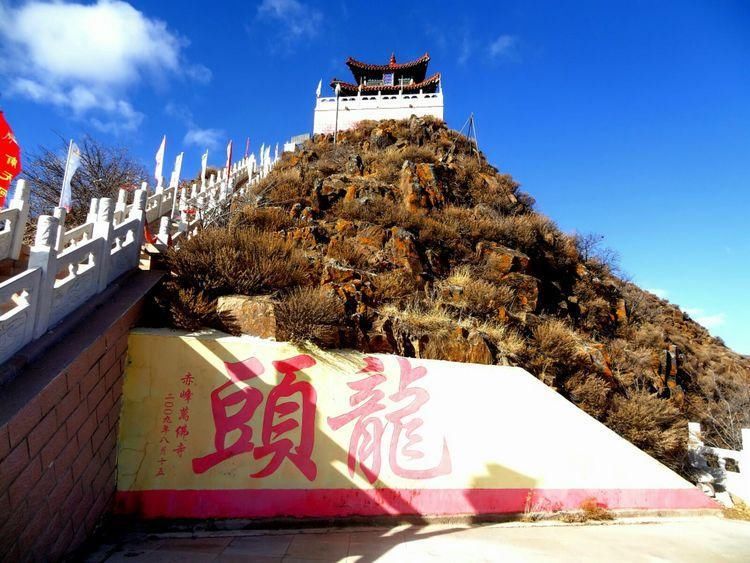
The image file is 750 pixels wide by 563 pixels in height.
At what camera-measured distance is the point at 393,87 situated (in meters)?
34.1

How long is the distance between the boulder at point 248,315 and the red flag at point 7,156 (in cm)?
396

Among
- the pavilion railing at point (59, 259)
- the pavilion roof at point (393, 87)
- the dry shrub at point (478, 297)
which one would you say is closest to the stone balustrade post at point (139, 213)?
the pavilion railing at point (59, 259)

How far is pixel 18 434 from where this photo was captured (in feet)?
9.91

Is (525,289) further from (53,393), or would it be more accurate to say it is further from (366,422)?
(53,393)

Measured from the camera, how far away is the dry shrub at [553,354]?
7.45m

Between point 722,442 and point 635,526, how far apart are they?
6856 millimetres

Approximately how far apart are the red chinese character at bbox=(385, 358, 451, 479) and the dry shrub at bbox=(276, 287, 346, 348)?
1133 millimetres

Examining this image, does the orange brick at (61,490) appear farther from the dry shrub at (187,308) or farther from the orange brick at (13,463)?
the dry shrub at (187,308)

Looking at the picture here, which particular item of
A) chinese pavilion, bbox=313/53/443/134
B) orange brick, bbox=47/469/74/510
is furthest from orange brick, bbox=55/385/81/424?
chinese pavilion, bbox=313/53/443/134

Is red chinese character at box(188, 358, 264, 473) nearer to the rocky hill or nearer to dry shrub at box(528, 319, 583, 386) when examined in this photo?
the rocky hill

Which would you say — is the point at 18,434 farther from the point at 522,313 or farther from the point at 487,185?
the point at 487,185

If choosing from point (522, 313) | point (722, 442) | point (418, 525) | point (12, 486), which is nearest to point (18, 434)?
point (12, 486)

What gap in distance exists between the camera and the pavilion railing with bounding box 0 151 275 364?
11.4 ft

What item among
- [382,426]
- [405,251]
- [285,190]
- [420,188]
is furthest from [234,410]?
[420,188]
